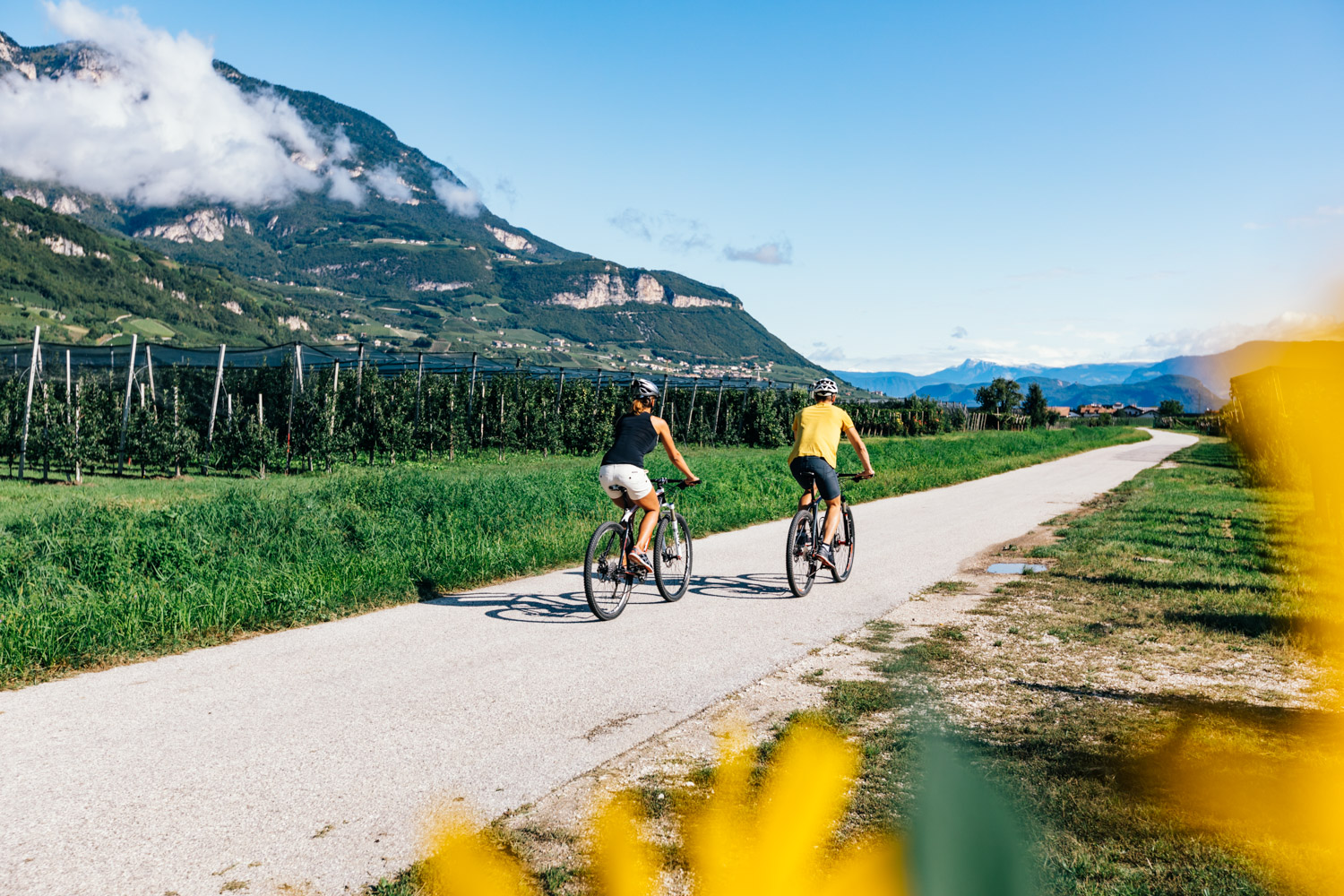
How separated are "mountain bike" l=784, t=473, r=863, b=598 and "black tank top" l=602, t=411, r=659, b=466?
1661 mm

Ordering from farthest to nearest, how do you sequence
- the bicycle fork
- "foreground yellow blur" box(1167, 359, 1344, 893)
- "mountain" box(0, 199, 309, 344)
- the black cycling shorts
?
"mountain" box(0, 199, 309, 344) < the black cycling shorts < the bicycle fork < "foreground yellow blur" box(1167, 359, 1344, 893)

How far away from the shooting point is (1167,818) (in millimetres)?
3516

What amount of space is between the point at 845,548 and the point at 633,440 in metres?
3.02

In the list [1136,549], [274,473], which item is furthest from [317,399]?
[1136,549]

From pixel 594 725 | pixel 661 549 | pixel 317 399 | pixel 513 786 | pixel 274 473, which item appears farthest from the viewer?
pixel 317 399

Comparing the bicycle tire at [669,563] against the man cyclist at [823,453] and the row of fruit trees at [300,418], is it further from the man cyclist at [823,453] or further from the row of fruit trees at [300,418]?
the row of fruit trees at [300,418]

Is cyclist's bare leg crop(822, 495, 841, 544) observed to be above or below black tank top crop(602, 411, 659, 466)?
below

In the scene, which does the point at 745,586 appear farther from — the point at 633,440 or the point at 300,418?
the point at 300,418

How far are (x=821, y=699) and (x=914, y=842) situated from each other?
458 centimetres

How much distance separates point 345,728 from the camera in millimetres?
4574

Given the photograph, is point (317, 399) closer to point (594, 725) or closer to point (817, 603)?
point (817, 603)

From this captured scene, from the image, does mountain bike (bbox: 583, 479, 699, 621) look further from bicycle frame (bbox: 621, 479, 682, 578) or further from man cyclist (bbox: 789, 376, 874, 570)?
man cyclist (bbox: 789, 376, 874, 570)

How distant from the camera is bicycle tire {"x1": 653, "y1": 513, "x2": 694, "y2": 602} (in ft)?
25.6

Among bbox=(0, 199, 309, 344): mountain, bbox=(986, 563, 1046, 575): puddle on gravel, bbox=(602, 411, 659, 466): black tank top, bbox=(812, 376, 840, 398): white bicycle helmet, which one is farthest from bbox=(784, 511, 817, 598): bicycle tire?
bbox=(0, 199, 309, 344): mountain
